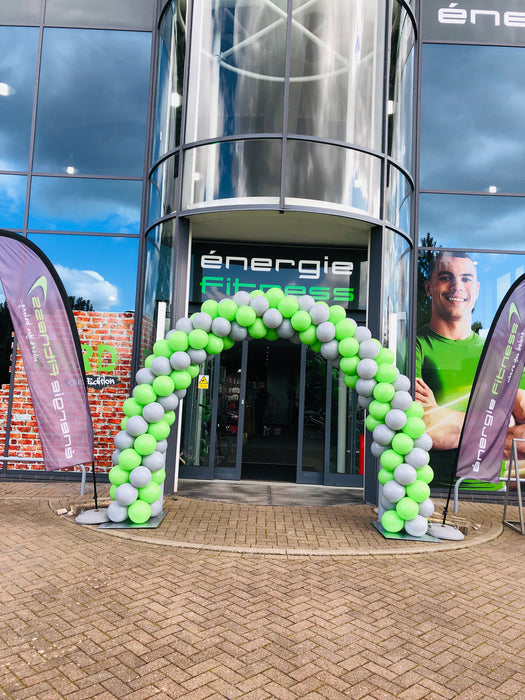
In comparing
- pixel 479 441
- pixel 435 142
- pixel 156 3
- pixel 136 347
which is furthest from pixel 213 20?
pixel 479 441

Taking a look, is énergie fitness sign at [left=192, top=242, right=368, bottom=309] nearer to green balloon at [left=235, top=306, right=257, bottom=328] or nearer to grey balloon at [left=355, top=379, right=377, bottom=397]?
green balloon at [left=235, top=306, right=257, bottom=328]

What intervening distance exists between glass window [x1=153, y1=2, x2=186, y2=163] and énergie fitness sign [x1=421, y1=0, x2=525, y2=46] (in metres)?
4.27

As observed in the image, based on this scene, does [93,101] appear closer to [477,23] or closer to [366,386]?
[477,23]

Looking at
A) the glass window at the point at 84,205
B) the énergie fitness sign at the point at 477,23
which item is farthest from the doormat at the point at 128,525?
the énergie fitness sign at the point at 477,23

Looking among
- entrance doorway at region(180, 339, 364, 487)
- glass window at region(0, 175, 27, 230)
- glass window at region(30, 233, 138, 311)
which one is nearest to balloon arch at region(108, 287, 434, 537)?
entrance doorway at region(180, 339, 364, 487)

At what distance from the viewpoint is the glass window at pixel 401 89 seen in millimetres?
8141

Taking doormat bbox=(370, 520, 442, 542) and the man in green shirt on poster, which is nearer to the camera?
doormat bbox=(370, 520, 442, 542)

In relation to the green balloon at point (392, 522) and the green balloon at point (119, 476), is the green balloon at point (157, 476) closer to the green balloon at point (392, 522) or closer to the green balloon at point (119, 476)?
the green balloon at point (119, 476)

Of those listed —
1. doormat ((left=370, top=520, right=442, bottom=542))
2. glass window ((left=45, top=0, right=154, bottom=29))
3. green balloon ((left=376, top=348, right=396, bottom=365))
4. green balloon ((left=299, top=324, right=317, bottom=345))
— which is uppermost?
glass window ((left=45, top=0, right=154, bottom=29))

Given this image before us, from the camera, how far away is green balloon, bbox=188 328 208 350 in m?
6.11

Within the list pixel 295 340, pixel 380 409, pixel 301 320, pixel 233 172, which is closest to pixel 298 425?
pixel 295 340

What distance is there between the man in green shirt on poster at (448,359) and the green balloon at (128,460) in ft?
15.9

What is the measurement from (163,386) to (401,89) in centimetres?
613

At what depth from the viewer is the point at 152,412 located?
5883 mm
